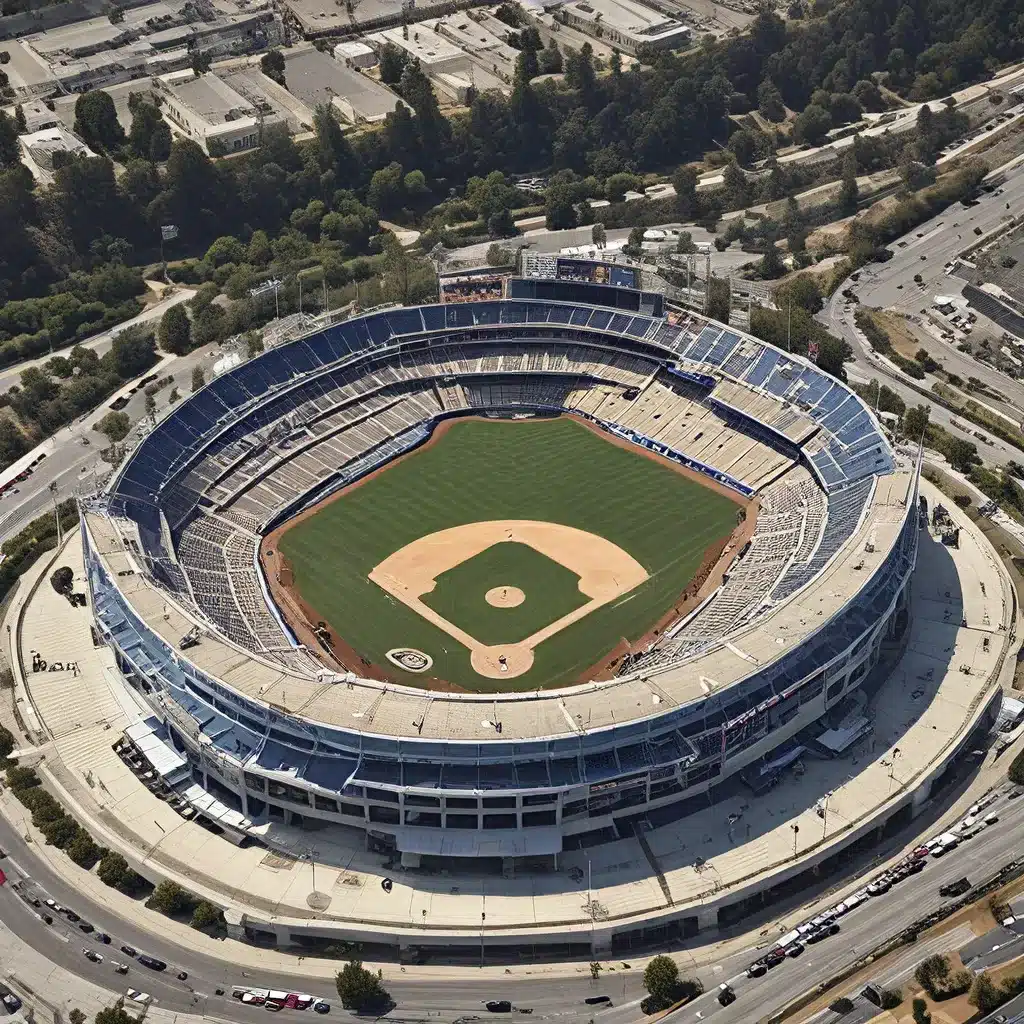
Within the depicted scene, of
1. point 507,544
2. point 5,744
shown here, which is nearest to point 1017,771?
point 507,544

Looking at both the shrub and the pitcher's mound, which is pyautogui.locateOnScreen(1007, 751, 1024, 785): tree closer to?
the shrub

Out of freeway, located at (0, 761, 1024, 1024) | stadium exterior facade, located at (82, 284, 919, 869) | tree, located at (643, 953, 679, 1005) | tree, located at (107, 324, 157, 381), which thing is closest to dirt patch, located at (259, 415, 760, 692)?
stadium exterior facade, located at (82, 284, 919, 869)

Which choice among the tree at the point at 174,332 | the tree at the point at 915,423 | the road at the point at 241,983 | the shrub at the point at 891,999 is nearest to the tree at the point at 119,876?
the road at the point at 241,983

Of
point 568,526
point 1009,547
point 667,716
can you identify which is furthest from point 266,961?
point 1009,547

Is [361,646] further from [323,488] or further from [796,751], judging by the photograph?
[796,751]

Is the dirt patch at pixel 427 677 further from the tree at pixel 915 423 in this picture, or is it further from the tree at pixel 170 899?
the tree at pixel 170 899
